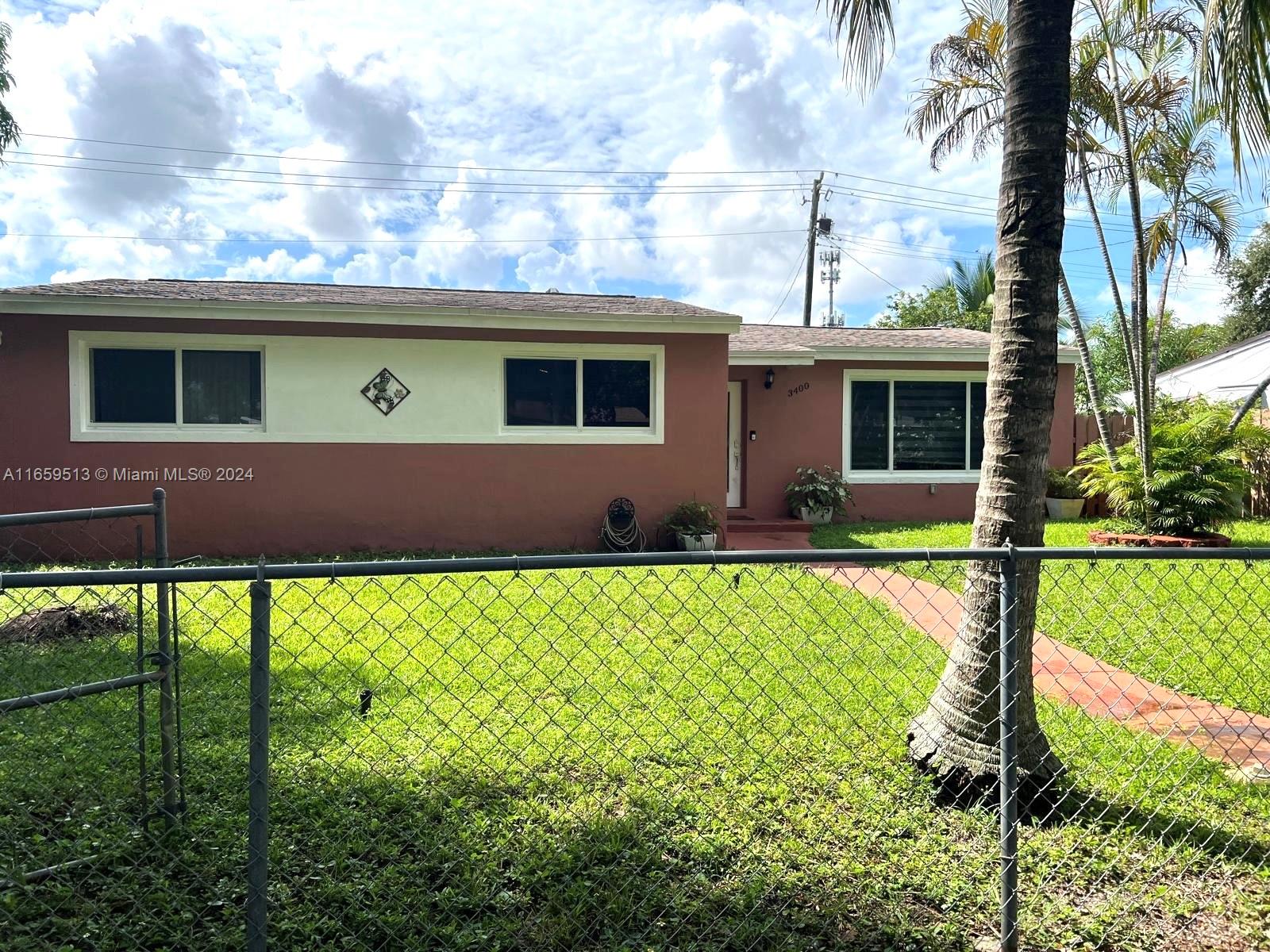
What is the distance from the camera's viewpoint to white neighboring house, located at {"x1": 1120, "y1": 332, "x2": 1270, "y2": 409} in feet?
70.3

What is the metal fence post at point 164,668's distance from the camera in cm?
298

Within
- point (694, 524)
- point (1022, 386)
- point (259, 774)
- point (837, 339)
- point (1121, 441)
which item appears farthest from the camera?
point (837, 339)

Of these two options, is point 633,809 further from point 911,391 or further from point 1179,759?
point 911,391

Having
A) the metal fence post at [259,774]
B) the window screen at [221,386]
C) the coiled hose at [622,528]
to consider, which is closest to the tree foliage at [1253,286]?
the coiled hose at [622,528]

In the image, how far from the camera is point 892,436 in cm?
1388

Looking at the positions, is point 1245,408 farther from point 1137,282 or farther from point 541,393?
point 541,393

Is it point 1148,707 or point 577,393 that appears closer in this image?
point 1148,707

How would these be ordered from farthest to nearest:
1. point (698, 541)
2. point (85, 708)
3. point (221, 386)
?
point (698, 541)
point (221, 386)
point (85, 708)

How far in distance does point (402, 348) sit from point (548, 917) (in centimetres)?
880

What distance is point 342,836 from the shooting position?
331 cm

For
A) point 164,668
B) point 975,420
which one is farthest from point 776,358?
point 164,668

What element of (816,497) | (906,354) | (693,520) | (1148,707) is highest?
(906,354)

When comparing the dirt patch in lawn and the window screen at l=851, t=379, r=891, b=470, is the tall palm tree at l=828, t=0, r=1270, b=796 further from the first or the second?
the window screen at l=851, t=379, r=891, b=470

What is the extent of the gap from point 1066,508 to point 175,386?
1274cm
